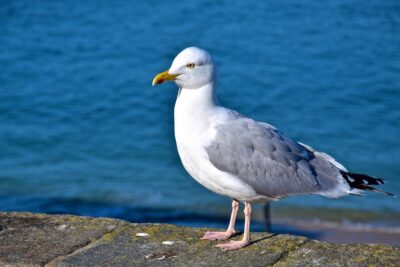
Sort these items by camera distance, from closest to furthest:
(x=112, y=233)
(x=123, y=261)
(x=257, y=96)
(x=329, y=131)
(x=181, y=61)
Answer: (x=123, y=261) → (x=112, y=233) → (x=181, y=61) → (x=329, y=131) → (x=257, y=96)

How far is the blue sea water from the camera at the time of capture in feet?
27.5

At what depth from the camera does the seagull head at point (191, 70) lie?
392cm

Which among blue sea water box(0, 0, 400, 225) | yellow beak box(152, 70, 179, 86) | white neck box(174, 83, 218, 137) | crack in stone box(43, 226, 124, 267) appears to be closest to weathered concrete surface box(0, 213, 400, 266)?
crack in stone box(43, 226, 124, 267)

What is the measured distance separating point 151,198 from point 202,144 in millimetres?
4462

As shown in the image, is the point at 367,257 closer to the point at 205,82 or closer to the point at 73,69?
the point at 205,82

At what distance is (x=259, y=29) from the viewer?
43.3 ft

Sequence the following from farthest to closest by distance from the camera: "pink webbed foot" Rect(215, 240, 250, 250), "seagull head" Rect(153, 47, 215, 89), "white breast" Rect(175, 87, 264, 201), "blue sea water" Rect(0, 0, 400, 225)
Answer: "blue sea water" Rect(0, 0, 400, 225) < "seagull head" Rect(153, 47, 215, 89) < "white breast" Rect(175, 87, 264, 201) < "pink webbed foot" Rect(215, 240, 250, 250)

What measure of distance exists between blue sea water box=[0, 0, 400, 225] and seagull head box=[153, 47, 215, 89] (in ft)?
12.6

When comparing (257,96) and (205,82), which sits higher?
(205,82)

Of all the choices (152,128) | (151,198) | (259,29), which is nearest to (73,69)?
(152,128)

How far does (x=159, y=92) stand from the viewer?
1104cm

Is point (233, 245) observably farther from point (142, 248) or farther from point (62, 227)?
point (62, 227)

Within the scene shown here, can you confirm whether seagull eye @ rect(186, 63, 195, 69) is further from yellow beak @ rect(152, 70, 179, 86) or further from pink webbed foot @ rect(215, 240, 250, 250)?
pink webbed foot @ rect(215, 240, 250, 250)

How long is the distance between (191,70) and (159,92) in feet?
23.4
